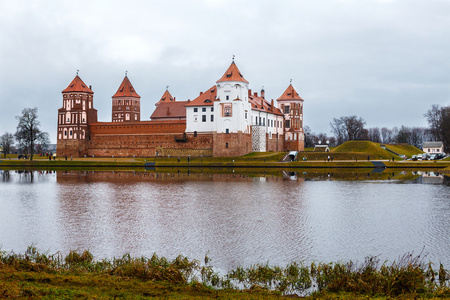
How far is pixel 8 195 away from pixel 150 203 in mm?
9452

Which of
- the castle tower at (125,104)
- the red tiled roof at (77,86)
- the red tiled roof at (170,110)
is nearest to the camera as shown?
the red tiled roof at (77,86)

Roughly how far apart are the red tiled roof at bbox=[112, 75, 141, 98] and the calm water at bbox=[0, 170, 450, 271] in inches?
2528

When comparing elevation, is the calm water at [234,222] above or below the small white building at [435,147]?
below

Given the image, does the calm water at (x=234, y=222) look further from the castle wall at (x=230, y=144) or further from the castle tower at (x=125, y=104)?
the castle tower at (x=125, y=104)

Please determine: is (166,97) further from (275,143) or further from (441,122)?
(441,122)

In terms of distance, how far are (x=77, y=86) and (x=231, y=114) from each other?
28140 millimetres

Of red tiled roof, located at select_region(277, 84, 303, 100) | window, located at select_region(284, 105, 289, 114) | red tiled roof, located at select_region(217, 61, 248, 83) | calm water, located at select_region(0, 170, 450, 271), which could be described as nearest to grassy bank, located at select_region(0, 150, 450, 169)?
red tiled roof, located at select_region(217, 61, 248, 83)

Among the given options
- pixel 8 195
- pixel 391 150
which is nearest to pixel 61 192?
pixel 8 195

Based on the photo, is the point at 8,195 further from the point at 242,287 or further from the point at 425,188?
the point at 425,188

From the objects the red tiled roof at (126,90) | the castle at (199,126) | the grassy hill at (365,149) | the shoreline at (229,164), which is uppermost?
the red tiled roof at (126,90)

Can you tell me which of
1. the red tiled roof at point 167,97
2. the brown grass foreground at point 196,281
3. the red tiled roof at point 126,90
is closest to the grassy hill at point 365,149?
the red tiled roof at point 167,97

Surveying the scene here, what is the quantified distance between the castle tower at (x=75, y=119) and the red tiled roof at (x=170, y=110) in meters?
11.5

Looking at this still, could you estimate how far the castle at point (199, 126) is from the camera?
6825 centimetres

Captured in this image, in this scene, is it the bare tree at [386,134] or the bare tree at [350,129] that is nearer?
the bare tree at [350,129]
